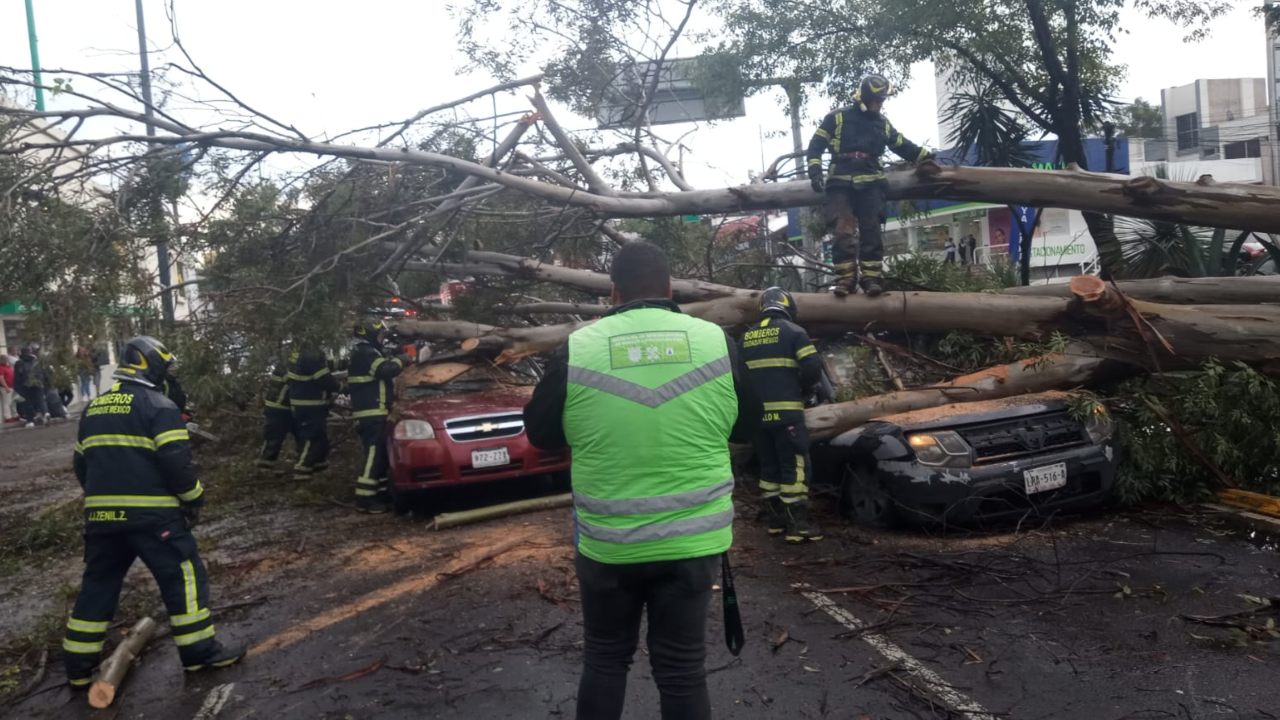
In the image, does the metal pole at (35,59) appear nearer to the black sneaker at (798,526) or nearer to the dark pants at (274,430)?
the dark pants at (274,430)

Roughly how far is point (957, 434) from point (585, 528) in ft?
12.1

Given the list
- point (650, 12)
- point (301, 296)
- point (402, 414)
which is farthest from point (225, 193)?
point (650, 12)

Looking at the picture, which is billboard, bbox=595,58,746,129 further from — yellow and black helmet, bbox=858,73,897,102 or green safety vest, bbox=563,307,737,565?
green safety vest, bbox=563,307,737,565

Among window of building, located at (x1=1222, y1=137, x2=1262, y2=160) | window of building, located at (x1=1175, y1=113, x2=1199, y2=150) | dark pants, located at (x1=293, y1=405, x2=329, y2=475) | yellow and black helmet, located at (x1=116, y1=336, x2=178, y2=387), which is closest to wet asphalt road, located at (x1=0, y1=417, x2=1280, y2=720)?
yellow and black helmet, located at (x1=116, y1=336, x2=178, y2=387)

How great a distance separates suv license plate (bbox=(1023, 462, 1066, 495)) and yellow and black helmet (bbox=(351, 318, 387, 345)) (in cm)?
562

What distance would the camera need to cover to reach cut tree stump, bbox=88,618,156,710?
13.9 feet

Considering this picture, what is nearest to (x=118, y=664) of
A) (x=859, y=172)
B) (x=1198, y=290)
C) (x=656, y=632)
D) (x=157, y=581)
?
(x=157, y=581)

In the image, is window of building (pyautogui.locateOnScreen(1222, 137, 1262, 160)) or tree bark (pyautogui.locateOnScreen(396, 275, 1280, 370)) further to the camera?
window of building (pyautogui.locateOnScreen(1222, 137, 1262, 160))

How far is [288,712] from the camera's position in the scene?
394 cm

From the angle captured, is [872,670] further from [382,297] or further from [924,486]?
[382,297]

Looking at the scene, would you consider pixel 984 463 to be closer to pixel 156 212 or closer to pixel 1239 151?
pixel 156 212

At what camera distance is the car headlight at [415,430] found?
754 centimetres

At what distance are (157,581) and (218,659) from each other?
471mm

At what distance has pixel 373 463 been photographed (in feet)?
26.8
